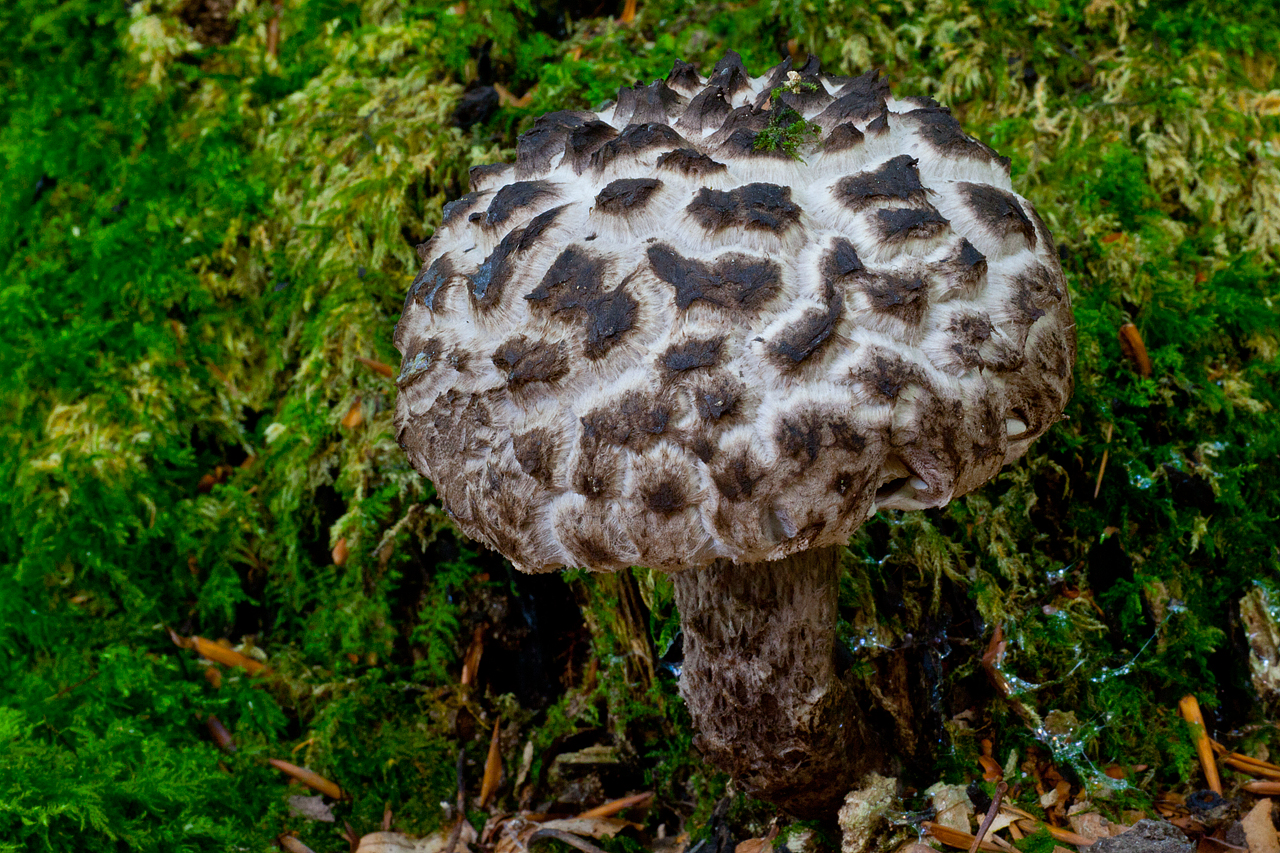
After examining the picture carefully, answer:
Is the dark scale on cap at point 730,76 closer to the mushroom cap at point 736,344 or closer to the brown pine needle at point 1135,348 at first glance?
the mushroom cap at point 736,344

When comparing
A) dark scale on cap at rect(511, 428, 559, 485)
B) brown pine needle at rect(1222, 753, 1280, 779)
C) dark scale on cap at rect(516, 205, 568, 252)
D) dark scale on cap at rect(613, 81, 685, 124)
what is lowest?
brown pine needle at rect(1222, 753, 1280, 779)

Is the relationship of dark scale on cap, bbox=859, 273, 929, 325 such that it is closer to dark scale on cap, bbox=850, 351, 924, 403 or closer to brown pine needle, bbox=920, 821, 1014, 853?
dark scale on cap, bbox=850, 351, 924, 403

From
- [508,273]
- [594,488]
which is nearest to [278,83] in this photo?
[508,273]

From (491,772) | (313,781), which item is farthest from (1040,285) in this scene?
(313,781)

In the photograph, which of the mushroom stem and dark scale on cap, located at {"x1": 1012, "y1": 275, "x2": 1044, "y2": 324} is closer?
dark scale on cap, located at {"x1": 1012, "y1": 275, "x2": 1044, "y2": 324}

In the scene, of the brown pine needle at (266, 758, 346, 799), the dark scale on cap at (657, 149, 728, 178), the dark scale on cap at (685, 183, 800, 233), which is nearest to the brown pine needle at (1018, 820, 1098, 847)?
the dark scale on cap at (685, 183, 800, 233)

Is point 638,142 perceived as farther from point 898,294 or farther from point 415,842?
point 415,842
